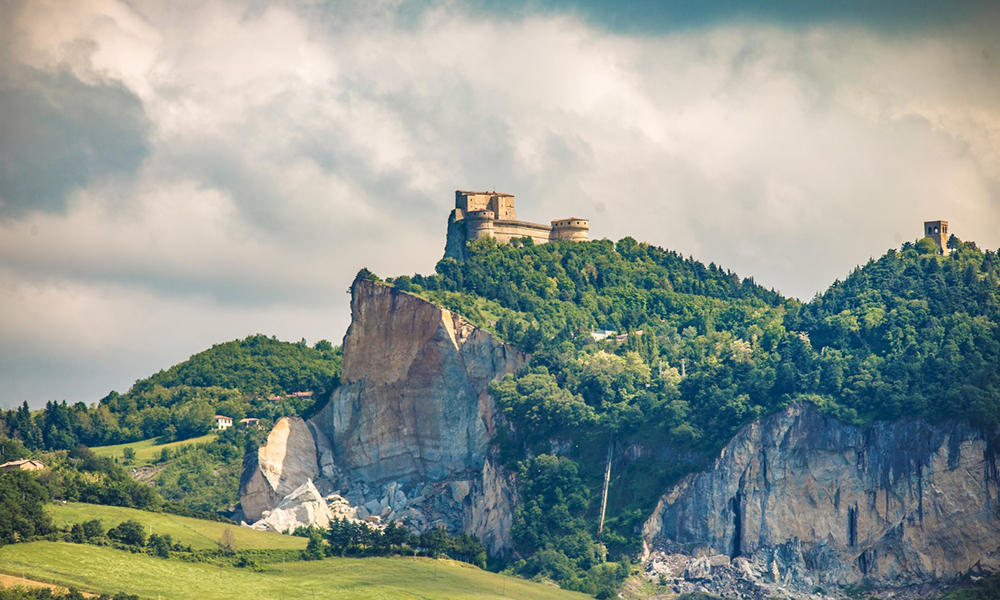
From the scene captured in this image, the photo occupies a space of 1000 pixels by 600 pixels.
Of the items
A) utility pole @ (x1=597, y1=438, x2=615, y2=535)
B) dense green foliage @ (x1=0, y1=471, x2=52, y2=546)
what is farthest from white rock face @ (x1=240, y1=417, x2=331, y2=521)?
utility pole @ (x1=597, y1=438, x2=615, y2=535)

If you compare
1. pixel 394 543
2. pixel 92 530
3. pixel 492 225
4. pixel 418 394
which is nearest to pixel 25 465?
pixel 92 530

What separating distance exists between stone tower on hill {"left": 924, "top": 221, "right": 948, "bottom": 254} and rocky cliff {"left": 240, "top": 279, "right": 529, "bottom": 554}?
30.7m

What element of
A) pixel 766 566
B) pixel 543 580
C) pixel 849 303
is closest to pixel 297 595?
pixel 543 580

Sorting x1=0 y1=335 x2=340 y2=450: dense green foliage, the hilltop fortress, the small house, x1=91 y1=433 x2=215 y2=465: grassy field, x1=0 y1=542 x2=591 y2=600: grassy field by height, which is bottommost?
x1=0 y1=542 x2=591 y2=600: grassy field

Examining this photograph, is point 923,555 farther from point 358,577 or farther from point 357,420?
point 357,420

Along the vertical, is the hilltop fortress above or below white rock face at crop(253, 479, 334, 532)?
above

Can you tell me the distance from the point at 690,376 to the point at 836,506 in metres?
15.4

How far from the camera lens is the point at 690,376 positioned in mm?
126312

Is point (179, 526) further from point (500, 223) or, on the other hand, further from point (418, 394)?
point (500, 223)

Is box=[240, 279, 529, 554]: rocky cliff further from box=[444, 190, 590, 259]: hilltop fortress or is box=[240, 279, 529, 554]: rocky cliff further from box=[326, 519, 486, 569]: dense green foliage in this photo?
box=[444, 190, 590, 259]: hilltop fortress

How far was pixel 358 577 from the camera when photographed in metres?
110

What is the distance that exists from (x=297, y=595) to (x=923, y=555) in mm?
37101

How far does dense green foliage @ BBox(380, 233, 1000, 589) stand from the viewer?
383 feet

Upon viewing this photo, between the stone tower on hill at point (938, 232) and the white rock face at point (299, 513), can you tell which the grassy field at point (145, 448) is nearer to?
the white rock face at point (299, 513)
